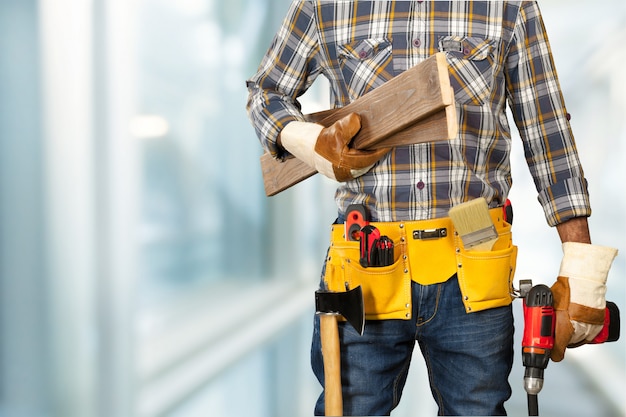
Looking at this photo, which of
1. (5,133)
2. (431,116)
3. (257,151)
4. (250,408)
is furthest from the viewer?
(257,151)

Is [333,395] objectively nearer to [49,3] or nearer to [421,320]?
[421,320]

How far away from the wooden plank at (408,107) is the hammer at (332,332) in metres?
0.28

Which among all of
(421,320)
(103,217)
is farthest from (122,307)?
(421,320)

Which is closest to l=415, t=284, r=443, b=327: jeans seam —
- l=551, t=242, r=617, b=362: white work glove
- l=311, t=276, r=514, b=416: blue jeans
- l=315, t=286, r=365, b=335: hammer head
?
l=311, t=276, r=514, b=416: blue jeans

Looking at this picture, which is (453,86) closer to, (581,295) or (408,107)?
(408,107)

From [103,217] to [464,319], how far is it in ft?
3.38

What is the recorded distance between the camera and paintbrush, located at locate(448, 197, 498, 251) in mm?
1085

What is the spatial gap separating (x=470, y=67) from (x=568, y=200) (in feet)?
1.09

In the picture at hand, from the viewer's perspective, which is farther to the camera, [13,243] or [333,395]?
[13,243]

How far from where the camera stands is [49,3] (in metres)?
1.58

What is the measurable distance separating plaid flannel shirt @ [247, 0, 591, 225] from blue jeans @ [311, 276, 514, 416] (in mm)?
187

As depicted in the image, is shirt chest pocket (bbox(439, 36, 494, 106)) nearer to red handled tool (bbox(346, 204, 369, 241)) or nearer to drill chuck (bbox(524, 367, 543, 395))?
red handled tool (bbox(346, 204, 369, 241))

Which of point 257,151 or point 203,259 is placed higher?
point 257,151

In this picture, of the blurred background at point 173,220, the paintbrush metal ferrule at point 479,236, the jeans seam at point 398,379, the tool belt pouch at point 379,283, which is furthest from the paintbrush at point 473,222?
the blurred background at point 173,220
